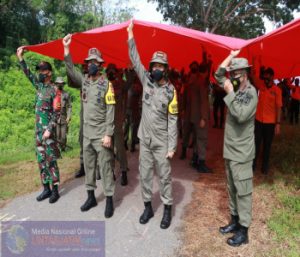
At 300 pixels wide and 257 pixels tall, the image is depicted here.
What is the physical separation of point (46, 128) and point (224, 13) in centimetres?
2014

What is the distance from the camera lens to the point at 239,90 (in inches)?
146

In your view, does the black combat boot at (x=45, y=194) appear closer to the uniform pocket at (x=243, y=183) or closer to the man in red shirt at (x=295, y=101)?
the uniform pocket at (x=243, y=183)

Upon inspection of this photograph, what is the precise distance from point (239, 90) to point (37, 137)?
2886 mm

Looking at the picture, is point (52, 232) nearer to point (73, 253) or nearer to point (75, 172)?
point (73, 253)

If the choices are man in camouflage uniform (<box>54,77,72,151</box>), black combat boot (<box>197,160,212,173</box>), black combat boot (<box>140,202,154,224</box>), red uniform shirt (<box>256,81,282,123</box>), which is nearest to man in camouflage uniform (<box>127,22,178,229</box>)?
black combat boot (<box>140,202,154,224</box>)

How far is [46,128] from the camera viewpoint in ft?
16.0

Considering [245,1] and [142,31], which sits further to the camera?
[245,1]

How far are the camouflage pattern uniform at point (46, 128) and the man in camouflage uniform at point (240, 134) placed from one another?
242cm

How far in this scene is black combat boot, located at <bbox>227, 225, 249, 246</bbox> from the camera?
12.7 feet

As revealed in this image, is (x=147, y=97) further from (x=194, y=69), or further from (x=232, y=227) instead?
(x=194, y=69)

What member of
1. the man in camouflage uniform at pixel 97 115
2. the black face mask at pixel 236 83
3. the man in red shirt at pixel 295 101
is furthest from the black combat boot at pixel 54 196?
the man in red shirt at pixel 295 101

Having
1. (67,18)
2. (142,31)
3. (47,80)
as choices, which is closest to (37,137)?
(47,80)

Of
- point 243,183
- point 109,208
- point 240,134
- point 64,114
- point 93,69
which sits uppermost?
point 93,69

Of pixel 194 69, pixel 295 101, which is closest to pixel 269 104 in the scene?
pixel 194 69
